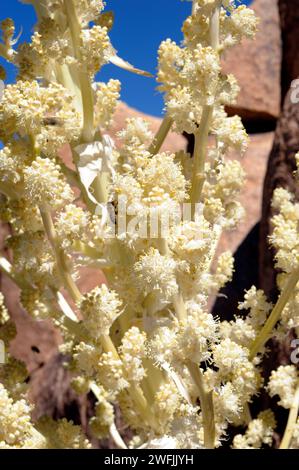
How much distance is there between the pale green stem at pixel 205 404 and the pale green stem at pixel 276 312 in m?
0.30

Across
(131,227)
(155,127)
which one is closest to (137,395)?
(131,227)

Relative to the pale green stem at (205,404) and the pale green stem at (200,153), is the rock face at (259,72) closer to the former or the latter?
the pale green stem at (200,153)

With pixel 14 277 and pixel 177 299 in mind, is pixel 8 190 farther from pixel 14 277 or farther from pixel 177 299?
pixel 177 299

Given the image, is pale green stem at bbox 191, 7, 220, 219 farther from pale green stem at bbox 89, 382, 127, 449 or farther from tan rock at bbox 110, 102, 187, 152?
tan rock at bbox 110, 102, 187, 152

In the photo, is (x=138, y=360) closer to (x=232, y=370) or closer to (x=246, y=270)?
(x=232, y=370)

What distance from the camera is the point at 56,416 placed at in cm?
294

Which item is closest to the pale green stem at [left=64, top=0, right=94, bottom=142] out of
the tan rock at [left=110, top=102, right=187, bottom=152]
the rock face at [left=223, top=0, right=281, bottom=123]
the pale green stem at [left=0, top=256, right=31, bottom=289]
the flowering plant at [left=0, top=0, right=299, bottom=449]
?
the flowering plant at [left=0, top=0, right=299, bottom=449]

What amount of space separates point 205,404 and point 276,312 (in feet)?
1.08

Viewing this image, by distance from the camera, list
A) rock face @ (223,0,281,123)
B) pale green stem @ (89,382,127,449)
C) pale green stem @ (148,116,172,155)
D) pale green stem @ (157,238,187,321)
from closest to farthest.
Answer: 1. pale green stem @ (157,238,187,321)
2. pale green stem @ (148,116,172,155)
3. pale green stem @ (89,382,127,449)
4. rock face @ (223,0,281,123)

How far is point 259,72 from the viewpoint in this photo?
413 cm

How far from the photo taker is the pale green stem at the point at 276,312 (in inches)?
52.1

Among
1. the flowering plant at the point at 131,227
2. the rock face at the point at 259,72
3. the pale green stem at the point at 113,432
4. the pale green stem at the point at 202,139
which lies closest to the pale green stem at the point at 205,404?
the flowering plant at the point at 131,227

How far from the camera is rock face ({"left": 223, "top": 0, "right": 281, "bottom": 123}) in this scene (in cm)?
412

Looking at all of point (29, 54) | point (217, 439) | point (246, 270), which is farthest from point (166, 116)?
point (246, 270)
